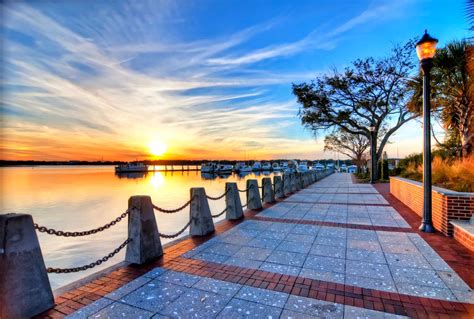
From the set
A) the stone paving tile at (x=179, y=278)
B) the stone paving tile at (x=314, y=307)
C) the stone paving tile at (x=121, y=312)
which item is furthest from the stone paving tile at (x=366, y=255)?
the stone paving tile at (x=121, y=312)

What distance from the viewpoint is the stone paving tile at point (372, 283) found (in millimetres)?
3359

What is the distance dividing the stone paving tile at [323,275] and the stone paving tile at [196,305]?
1.40m

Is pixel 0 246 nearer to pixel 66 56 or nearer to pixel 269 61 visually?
pixel 66 56

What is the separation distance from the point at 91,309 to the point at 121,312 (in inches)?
16.2

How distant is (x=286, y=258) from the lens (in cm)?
448

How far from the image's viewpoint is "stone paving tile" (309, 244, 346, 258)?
15.2 ft

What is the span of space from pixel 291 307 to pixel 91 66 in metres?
14.5

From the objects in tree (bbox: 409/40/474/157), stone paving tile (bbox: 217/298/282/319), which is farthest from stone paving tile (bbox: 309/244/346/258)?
tree (bbox: 409/40/474/157)

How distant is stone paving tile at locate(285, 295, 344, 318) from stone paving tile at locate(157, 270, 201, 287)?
58.1 inches

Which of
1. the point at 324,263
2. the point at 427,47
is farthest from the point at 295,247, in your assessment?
the point at 427,47

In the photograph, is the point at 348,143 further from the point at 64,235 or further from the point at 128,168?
the point at 128,168

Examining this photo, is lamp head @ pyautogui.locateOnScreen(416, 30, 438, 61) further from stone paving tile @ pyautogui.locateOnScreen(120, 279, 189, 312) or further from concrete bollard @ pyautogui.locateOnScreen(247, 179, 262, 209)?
stone paving tile @ pyautogui.locateOnScreen(120, 279, 189, 312)

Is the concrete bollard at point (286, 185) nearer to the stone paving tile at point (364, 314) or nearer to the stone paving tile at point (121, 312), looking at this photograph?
the stone paving tile at point (364, 314)

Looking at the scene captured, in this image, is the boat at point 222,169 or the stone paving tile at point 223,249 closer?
the stone paving tile at point 223,249
